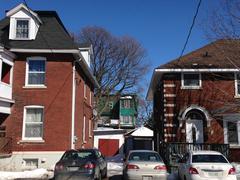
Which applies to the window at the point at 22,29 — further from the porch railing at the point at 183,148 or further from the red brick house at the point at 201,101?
the porch railing at the point at 183,148

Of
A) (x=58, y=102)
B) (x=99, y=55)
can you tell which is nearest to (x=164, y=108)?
(x=58, y=102)

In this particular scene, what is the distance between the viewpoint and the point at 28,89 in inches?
837

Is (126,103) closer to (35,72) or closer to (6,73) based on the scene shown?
(35,72)

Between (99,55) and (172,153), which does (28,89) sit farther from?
(99,55)

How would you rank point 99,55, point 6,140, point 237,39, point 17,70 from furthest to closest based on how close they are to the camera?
1. point 99,55
2. point 17,70
3. point 6,140
4. point 237,39

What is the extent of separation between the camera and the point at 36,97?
21.3m

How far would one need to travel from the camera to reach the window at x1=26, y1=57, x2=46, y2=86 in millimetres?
21578

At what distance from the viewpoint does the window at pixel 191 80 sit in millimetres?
24047

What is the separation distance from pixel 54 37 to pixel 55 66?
6.93 ft

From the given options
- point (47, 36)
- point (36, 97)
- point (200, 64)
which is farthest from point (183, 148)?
point (47, 36)

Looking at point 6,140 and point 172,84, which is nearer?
point 6,140

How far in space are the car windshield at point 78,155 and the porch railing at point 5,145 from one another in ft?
21.9

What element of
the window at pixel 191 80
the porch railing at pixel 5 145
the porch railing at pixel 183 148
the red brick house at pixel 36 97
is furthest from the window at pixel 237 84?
the porch railing at pixel 5 145

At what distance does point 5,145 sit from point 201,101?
508 inches
